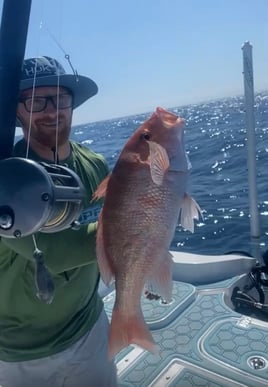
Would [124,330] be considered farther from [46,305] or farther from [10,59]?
[10,59]

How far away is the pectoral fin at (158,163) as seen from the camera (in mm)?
1453

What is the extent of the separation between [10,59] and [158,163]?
27.0 inches

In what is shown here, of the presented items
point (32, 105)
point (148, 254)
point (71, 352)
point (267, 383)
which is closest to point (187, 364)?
point (267, 383)

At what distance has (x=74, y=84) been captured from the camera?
2340mm

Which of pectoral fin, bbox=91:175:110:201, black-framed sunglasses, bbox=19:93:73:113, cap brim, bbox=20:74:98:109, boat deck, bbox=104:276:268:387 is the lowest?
boat deck, bbox=104:276:268:387

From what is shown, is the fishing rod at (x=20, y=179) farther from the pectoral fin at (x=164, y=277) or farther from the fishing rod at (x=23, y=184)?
the pectoral fin at (x=164, y=277)

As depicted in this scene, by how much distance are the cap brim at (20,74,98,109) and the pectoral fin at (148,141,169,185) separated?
2.66 feet

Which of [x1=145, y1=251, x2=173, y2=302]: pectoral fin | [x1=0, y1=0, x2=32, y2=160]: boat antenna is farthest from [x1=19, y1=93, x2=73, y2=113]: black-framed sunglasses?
[x1=145, y1=251, x2=173, y2=302]: pectoral fin

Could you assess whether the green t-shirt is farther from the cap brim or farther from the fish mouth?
the fish mouth

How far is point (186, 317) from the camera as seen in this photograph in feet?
11.8

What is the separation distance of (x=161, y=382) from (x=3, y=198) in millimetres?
2137

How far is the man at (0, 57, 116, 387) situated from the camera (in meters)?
2.11

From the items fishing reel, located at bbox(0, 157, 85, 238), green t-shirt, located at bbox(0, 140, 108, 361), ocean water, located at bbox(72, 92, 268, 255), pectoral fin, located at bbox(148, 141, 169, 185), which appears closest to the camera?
fishing reel, located at bbox(0, 157, 85, 238)

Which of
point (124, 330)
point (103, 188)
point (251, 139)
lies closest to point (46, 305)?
point (124, 330)
